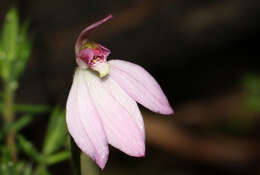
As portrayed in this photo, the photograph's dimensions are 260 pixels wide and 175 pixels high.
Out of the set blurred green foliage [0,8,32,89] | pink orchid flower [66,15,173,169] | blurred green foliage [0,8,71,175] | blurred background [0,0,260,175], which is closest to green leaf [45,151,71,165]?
blurred green foliage [0,8,71,175]

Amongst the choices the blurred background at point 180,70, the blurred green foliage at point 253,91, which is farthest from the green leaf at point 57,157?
the blurred green foliage at point 253,91

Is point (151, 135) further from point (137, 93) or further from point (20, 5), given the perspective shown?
point (137, 93)

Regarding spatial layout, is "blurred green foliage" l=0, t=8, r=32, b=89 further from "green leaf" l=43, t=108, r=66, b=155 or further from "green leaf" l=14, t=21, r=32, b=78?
"green leaf" l=43, t=108, r=66, b=155

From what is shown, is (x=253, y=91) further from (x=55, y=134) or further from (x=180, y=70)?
(x=55, y=134)

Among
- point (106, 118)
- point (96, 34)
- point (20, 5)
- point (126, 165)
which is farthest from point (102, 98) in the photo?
point (96, 34)

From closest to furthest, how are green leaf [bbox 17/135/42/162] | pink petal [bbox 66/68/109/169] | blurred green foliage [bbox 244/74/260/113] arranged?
pink petal [bbox 66/68/109/169] < green leaf [bbox 17/135/42/162] < blurred green foliage [bbox 244/74/260/113]

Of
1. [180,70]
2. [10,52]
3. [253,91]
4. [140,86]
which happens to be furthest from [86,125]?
[180,70]
